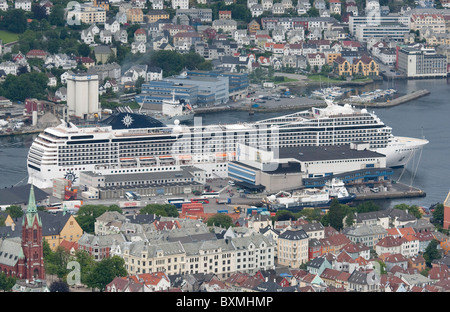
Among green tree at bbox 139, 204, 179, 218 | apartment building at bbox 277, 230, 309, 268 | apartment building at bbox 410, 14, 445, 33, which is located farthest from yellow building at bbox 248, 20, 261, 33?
apartment building at bbox 277, 230, 309, 268

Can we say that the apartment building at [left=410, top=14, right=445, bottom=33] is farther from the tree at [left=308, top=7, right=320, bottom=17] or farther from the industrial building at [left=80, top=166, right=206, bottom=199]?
the industrial building at [left=80, top=166, right=206, bottom=199]

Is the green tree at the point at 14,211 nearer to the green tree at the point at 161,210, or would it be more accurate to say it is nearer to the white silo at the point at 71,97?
the green tree at the point at 161,210

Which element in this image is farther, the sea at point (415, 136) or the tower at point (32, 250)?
the sea at point (415, 136)

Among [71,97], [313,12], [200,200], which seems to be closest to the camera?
[200,200]

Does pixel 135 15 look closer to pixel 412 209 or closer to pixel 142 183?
pixel 142 183

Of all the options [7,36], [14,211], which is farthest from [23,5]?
[14,211]

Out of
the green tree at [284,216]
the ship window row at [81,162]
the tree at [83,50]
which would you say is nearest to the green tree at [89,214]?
the green tree at [284,216]
